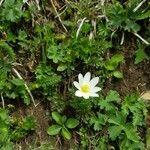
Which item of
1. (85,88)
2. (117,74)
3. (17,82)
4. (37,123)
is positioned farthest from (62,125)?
(117,74)

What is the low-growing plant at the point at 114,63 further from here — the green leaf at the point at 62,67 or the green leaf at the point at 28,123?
the green leaf at the point at 28,123

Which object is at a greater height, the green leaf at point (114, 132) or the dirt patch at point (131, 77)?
the dirt patch at point (131, 77)

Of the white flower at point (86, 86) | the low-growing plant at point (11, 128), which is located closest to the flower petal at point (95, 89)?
the white flower at point (86, 86)

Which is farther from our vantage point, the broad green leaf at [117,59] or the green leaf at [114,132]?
the broad green leaf at [117,59]

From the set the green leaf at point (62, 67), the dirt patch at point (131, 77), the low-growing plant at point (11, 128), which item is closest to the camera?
the low-growing plant at point (11, 128)

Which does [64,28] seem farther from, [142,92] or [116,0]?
[142,92]

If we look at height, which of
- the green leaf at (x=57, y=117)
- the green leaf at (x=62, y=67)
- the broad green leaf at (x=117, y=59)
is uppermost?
the broad green leaf at (x=117, y=59)

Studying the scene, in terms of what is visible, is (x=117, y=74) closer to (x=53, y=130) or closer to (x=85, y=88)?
(x=85, y=88)

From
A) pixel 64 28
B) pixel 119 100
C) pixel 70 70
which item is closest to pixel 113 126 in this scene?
pixel 119 100
